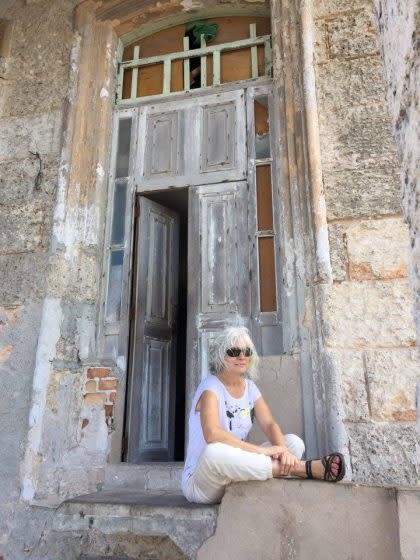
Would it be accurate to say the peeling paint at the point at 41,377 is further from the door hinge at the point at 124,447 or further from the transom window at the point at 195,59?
the transom window at the point at 195,59

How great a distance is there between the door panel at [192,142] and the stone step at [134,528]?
2.71 m

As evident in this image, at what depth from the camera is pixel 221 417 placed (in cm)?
288

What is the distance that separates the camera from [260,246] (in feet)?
13.8

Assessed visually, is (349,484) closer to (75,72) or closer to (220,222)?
(220,222)

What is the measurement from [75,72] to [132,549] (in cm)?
405

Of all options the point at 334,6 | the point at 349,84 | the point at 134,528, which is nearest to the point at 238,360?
the point at 134,528

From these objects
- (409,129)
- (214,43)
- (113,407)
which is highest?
(214,43)

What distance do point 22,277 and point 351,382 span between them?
270 centimetres

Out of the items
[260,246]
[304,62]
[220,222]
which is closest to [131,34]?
[304,62]

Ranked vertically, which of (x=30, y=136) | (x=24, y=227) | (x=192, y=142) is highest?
(x=30, y=136)

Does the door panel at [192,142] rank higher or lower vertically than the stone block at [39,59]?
lower

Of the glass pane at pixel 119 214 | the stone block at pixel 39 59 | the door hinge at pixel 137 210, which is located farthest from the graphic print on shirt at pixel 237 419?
the stone block at pixel 39 59

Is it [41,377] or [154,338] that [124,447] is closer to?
[41,377]

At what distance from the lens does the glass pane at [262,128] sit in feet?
14.7
